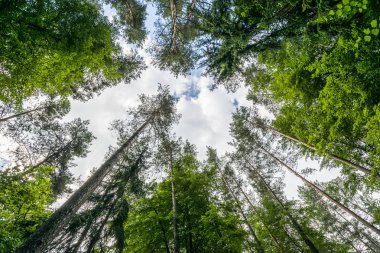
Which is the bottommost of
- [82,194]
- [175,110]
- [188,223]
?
[82,194]

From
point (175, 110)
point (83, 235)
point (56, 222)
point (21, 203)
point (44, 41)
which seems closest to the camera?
point (56, 222)

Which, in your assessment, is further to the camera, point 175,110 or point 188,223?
point 175,110

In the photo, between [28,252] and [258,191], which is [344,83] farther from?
[258,191]

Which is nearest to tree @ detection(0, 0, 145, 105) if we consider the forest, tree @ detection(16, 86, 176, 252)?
the forest

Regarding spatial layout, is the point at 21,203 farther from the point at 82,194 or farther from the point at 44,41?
the point at 44,41

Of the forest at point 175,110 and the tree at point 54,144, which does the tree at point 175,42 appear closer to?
the forest at point 175,110

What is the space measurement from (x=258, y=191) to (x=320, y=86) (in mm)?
12950

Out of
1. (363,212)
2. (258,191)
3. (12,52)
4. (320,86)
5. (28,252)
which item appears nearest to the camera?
(28,252)

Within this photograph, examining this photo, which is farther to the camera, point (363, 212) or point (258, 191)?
point (363, 212)

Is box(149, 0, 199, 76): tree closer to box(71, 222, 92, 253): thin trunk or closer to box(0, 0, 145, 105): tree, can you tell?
box(0, 0, 145, 105): tree

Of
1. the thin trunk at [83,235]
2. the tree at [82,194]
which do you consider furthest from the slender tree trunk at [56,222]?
the thin trunk at [83,235]

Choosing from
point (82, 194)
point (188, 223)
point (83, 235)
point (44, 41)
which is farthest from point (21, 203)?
point (188, 223)

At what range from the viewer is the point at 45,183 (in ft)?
31.9

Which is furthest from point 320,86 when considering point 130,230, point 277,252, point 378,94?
point 130,230
